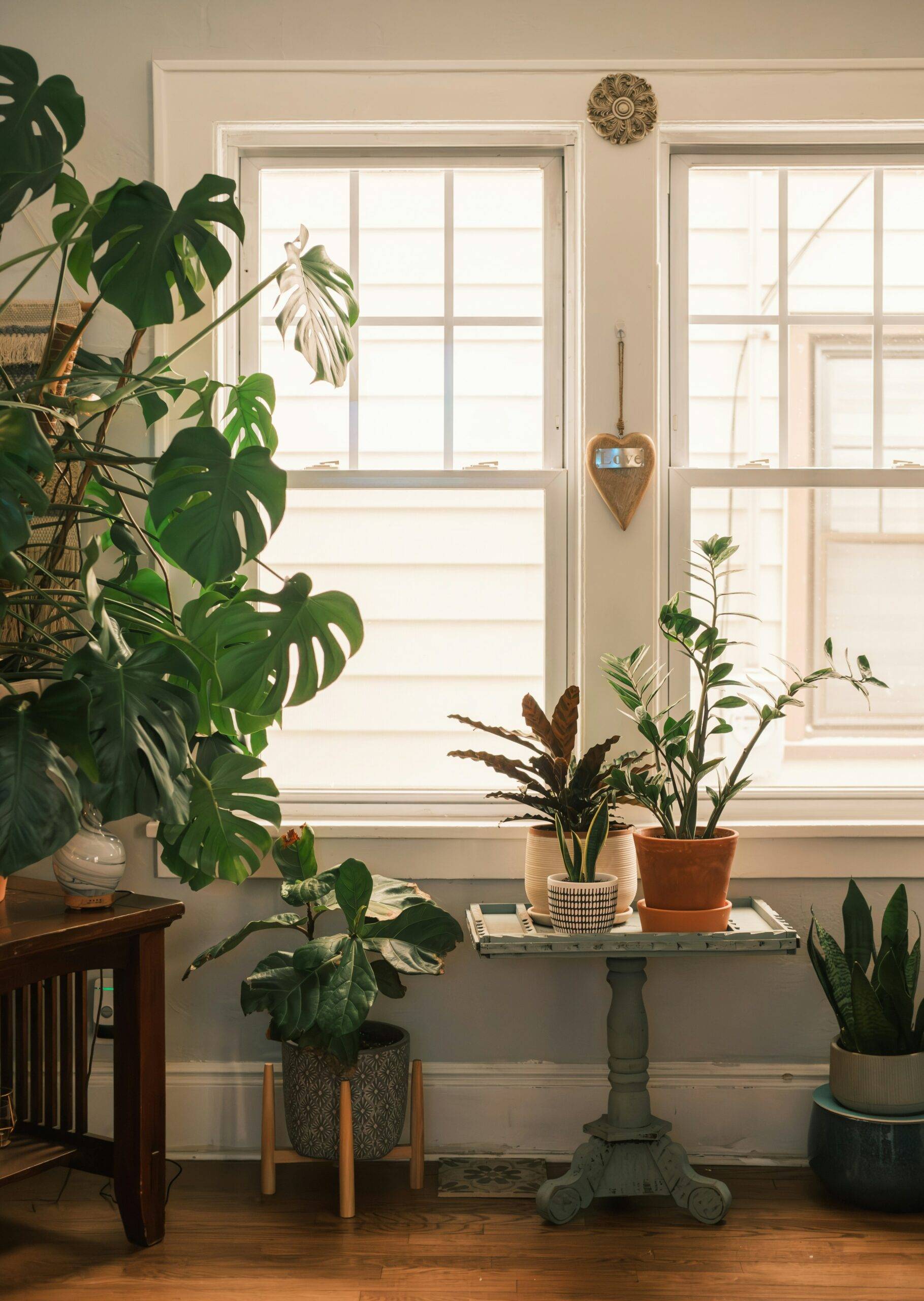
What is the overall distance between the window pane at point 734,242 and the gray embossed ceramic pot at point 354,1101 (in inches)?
75.5

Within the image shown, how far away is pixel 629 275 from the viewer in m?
2.61

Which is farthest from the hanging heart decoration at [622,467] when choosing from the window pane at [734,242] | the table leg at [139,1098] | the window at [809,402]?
the table leg at [139,1098]

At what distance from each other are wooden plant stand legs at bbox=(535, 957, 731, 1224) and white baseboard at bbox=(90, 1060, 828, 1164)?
253 millimetres

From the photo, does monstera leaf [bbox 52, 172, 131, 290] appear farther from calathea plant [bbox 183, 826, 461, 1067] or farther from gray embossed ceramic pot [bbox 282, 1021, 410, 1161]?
gray embossed ceramic pot [bbox 282, 1021, 410, 1161]

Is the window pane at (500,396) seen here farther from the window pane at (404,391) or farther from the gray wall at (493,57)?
the gray wall at (493,57)

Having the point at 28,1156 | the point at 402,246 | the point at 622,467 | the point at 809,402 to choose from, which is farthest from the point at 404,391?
the point at 28,1156

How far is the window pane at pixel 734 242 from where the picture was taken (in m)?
2.70

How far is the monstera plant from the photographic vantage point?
160 centimetres

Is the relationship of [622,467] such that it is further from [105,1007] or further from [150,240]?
[105,1007]

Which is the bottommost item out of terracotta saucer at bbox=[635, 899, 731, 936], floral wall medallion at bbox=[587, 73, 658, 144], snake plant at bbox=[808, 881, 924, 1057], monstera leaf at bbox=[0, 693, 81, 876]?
snake plant at bbox=[808, 881, 924, 1057]

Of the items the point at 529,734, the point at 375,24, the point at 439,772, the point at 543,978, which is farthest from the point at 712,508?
the point at 375,24

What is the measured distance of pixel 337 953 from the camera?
2.29 meters

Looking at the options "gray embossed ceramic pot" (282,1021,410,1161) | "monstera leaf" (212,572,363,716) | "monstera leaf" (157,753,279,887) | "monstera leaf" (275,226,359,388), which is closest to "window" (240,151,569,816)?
"monstera leaf" (275,226,359,388)

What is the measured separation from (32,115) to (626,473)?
1.42 m
